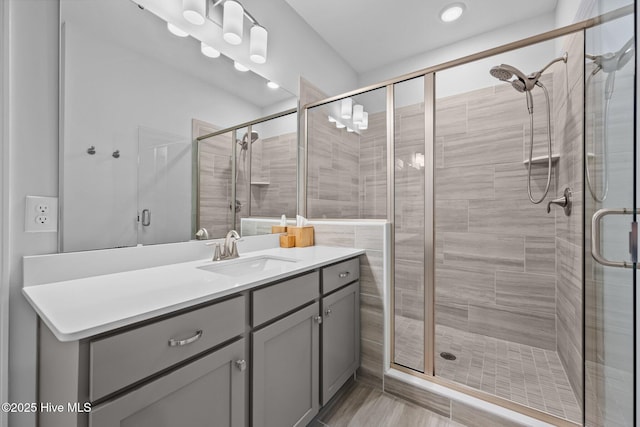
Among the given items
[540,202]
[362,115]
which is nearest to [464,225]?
[540,202]

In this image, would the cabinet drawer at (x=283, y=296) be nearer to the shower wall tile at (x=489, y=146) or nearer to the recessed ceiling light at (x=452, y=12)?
the shower wall tile at (x=489, y=146)

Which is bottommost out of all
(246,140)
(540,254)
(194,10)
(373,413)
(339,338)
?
(373,413)

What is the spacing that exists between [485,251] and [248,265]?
69.5 inches

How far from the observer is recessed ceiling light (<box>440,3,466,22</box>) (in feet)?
6.73

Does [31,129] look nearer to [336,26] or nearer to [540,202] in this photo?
[336,26]

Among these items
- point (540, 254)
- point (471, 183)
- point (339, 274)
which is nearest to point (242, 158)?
point (339, 274)

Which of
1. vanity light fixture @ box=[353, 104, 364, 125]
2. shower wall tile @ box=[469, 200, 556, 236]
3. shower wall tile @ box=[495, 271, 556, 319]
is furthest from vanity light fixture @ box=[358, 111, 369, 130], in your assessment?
shower wall tile @ box=[495, 271, 556, 319]

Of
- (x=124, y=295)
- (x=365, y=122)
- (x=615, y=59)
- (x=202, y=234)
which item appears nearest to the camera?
(x=124, y=295)

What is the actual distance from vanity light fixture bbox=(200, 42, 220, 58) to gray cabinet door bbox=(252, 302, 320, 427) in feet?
4.83

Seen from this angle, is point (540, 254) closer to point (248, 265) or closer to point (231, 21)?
point (248, 265)

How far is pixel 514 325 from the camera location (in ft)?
6.64

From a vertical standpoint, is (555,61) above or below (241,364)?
above

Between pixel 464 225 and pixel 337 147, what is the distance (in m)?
1.16

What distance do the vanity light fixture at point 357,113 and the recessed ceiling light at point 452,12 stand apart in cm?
99
